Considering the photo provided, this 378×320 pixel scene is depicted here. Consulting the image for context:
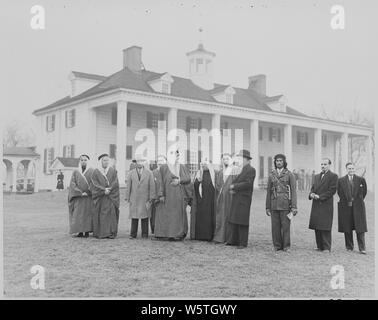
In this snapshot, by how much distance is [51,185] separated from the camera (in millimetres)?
8203

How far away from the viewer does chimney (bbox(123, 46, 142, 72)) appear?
7414mm

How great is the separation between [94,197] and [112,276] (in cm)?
210

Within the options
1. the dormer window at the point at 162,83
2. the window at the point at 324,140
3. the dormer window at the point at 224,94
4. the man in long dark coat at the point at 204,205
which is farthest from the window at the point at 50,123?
the window at the point at 324,140

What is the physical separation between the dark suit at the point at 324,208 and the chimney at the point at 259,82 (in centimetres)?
166

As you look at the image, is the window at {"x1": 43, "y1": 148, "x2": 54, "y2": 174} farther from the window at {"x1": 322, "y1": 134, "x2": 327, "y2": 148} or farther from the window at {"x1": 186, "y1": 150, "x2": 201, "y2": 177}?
the window at {"x1": 322, "y1": 134, "x2": 327, "y2": 148}

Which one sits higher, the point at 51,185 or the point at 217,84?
the point at 217,84

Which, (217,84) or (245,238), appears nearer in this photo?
(245,238)

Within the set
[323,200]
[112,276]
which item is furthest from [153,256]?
[323,200]

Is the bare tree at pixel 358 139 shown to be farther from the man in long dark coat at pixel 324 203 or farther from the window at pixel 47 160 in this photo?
the window at pixel 47 160

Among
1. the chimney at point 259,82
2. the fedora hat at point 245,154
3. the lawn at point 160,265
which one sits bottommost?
the lawn at point 160,265

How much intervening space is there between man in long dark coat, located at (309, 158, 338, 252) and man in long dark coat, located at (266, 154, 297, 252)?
15.5 inches

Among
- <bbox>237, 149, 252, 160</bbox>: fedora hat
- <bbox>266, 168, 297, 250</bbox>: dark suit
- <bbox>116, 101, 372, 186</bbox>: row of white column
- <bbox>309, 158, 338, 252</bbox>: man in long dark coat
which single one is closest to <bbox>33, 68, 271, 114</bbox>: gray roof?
<bbox>116, 101, 372, 186</bbox>: row of white column

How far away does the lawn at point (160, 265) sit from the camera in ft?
20.0
